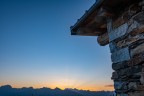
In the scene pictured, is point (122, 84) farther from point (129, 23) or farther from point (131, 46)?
point (129, 23)

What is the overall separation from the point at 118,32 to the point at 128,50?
494 millimetres

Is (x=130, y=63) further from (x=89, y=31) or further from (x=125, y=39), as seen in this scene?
(x=89, y=31)

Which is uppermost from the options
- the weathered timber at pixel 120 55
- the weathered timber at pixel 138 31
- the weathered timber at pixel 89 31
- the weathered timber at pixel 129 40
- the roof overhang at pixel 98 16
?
the roof overhang at pixel 98 16

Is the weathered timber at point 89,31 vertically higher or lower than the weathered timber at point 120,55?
higher

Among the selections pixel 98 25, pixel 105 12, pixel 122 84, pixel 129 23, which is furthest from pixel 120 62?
pixel 98 25

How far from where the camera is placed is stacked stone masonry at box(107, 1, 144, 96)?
3172 millimetres

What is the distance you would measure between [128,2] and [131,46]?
2.80 ft

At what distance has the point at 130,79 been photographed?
3.34 meters

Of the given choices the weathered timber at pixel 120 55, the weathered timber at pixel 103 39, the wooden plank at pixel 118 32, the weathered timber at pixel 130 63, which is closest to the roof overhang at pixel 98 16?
the weathered timber at pixel 103 39

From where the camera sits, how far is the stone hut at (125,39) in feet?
10.5

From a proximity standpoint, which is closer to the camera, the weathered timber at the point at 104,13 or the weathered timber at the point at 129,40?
the weathered timber at the point at 129,40

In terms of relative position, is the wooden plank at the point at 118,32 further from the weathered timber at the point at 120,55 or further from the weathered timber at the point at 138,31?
the weathered timber at the point at 120,55

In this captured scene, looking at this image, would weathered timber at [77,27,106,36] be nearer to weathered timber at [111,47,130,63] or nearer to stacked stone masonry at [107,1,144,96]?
stacked stone masonry at [107,1,144,96]

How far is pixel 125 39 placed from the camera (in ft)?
11.7
